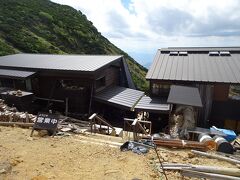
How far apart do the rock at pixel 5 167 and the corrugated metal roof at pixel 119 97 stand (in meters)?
11.9

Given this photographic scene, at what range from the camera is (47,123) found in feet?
51.3

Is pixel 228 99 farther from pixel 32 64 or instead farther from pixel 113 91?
pixel 32 64

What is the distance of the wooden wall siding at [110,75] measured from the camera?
24.3 meters

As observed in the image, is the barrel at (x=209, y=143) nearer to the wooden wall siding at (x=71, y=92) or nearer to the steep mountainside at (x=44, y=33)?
the wooden wall siding at (x=71, y=92)

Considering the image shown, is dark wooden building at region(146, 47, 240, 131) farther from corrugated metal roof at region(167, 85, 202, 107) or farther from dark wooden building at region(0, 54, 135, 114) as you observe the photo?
dark wooden building at region(0, 54, 135, 114)

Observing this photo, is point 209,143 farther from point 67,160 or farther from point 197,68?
point 197,68

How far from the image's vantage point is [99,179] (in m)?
10.1

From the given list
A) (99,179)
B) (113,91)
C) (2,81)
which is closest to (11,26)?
(2,81)

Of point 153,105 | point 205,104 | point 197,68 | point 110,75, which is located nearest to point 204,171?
point 153,105

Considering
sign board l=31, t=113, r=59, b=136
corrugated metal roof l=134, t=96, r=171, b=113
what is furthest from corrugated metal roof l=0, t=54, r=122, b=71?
sign board l=31, t=113, r=59, b=136

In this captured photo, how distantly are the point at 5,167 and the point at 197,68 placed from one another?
57.0 ft

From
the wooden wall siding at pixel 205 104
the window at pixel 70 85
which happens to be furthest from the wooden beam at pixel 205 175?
the window at pixel 70 85

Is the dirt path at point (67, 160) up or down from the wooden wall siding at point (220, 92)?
down

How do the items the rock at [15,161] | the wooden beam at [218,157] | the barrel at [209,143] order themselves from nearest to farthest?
the rock at [15,161], the wooden beam at [218,157], the barrel at [209,143]
